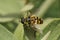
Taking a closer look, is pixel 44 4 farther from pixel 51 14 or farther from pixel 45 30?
pixel 45 30

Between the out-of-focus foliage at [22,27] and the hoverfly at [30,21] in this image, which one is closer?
the out-of-focus foliage at [22,27]

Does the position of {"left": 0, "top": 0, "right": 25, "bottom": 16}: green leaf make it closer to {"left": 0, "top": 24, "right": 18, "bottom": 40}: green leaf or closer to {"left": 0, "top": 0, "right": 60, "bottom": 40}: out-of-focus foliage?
{"left": 0, "top": 0, "right": 60, "bottom": 40}: out-of-focus foliage

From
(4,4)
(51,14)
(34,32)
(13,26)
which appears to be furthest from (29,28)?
(51,14)

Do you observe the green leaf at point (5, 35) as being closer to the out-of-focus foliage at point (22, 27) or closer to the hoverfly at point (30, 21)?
the out-of-focus foliage at point (22, 27)

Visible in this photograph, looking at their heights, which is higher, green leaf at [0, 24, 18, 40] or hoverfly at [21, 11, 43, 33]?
hoverfly at [21, 11, 43, 33]

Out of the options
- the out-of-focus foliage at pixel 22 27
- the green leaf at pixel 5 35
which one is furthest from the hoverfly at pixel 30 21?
the green leaf at pixel 5 35

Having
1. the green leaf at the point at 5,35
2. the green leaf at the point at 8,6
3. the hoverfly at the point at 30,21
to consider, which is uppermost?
the green leaf at the point at 8,6

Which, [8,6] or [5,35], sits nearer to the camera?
[5,35]

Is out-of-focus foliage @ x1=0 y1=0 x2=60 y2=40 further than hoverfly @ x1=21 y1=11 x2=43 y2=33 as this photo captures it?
No

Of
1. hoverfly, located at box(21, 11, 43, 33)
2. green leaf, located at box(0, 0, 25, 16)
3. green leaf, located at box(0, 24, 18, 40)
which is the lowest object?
green leaf, located at box(0, 24, 18, 40)

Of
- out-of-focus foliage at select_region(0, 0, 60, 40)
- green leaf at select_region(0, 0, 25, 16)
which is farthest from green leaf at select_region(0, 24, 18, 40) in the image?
green leaf at select_region(0, 0, 25, 16)

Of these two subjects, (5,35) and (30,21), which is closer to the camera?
(5,35)
